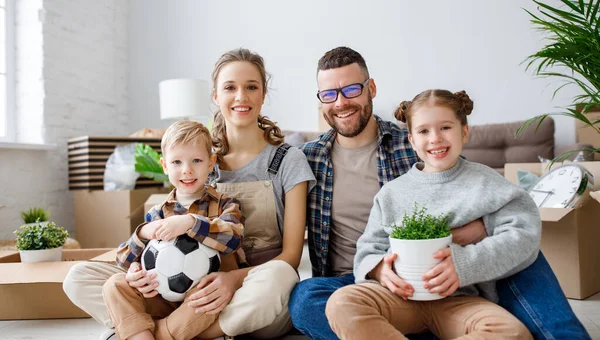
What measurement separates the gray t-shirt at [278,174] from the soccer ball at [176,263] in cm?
35

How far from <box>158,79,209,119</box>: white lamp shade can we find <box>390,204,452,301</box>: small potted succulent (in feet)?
10.5

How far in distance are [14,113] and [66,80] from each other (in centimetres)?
47

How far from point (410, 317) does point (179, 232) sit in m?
0.67

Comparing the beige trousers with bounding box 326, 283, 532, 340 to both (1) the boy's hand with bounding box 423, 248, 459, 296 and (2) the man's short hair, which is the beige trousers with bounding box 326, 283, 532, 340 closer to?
(1) the boy's hand with bounding box 423, 248, 459, 296

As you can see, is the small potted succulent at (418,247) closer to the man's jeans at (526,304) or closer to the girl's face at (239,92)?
the man's jeans at (526,304)

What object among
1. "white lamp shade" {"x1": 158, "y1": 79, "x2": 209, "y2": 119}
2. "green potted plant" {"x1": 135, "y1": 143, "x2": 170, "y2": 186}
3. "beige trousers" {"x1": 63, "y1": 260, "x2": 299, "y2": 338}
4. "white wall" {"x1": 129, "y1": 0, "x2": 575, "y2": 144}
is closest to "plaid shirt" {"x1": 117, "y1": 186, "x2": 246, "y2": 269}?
"beige trousers" {"x1": 63, "y1": 260, "x2": 299, "y2": 338}

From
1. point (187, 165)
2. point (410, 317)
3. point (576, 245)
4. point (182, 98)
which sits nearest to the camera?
point (410, 317)

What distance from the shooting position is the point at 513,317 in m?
1.23

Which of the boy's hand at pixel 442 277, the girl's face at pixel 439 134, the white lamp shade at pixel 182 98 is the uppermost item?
the white lamp shade at pixel 182 98

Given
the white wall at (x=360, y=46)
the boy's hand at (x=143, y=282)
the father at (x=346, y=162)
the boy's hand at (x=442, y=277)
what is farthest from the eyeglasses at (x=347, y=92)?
the white wall at (x=360, y=46)

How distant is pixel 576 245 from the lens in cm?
211

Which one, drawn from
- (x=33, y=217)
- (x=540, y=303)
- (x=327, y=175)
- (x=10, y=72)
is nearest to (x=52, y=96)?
(x=10, y=72)

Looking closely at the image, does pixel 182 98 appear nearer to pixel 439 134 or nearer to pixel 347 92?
pixel 347 92

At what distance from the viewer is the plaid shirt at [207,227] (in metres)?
1.46
